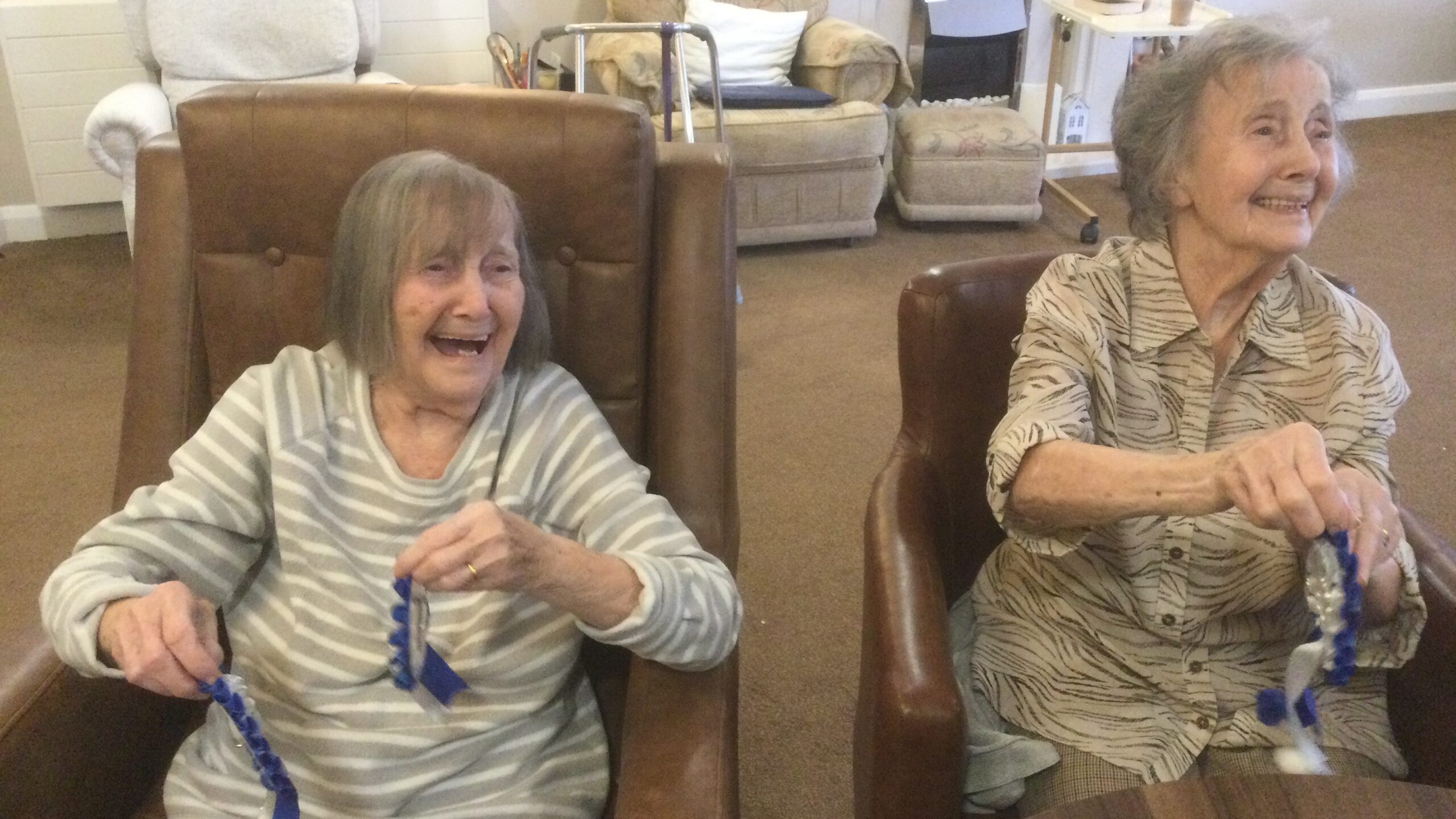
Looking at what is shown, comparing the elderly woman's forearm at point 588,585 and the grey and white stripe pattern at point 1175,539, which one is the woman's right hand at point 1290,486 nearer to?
the grey and white stripe pattern at point 1175,539

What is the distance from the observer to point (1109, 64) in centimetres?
461

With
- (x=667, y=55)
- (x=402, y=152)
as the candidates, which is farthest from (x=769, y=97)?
(x=402, y=152)

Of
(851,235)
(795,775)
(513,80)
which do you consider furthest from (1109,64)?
(795,775)

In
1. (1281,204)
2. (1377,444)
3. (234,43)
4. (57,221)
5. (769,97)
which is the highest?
(1281,204)

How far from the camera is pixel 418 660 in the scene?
1086 millimetres

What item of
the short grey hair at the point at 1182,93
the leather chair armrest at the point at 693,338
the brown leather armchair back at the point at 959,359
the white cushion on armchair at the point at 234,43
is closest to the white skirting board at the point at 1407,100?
the white cushion on armchair at the point at 234,43

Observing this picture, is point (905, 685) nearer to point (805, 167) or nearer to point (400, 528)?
point (400, 528)

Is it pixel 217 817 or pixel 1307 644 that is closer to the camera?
pixel 1307 644

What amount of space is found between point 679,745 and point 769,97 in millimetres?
2893

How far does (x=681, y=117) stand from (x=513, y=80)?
494mm

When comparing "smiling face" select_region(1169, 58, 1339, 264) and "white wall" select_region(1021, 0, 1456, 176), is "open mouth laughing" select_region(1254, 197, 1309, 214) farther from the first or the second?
"white wall" select_region(1021, 0, 1456, 176)

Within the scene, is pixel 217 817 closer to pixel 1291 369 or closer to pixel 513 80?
pixel 1291 369

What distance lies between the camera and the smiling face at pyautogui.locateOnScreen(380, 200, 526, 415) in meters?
1.13

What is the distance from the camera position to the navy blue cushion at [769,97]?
3.64 metres
